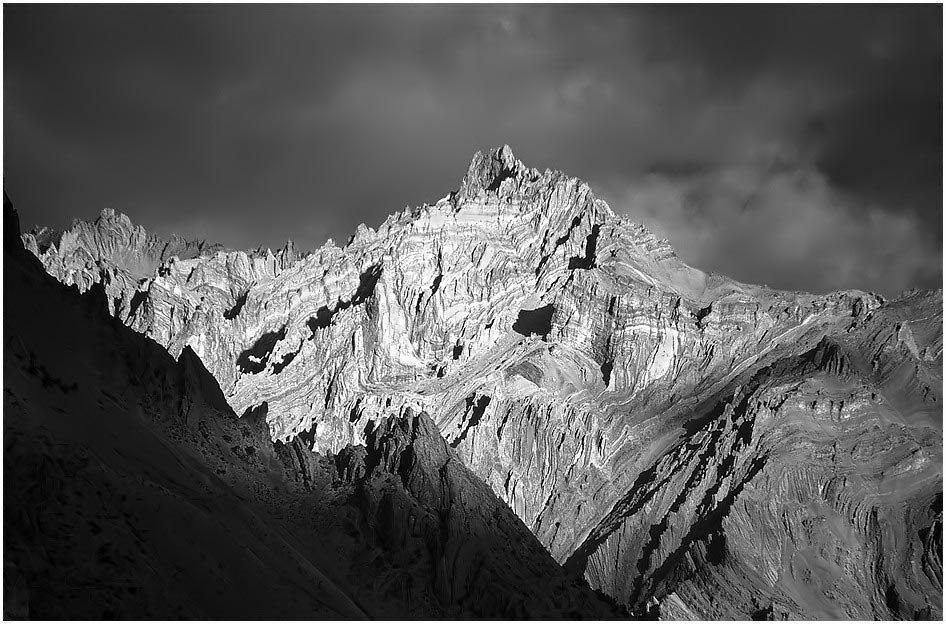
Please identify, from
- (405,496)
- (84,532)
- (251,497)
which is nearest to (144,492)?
(84,532)

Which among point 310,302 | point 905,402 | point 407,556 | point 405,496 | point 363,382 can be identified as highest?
point 310,302

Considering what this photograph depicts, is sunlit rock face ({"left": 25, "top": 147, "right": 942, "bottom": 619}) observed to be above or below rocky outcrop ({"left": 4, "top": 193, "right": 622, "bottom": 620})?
above

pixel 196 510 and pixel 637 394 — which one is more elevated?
pixel 637 394

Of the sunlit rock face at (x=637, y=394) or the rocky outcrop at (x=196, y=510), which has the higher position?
the sunlit rock face at (x=637, y=394)

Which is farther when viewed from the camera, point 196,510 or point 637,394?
point 637,394

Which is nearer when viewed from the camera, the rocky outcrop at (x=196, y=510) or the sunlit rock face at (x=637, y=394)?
the rocky outcrop at (x=196, y=510)

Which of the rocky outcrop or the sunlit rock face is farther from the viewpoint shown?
the sunlit rock face

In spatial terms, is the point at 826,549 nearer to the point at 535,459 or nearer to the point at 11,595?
the point at 535,459

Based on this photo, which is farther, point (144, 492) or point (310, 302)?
point (310, 302)
